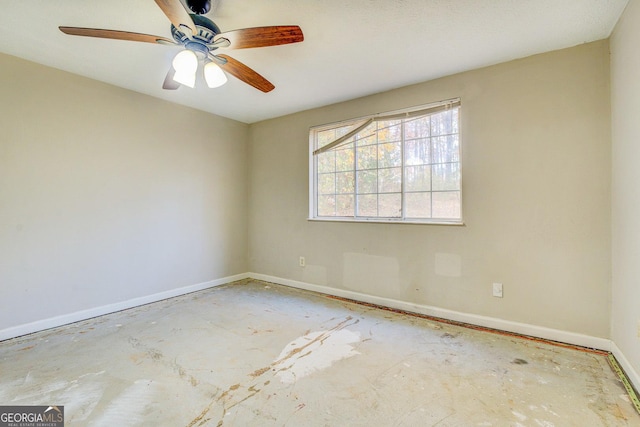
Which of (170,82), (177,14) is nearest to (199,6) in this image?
(177,14)

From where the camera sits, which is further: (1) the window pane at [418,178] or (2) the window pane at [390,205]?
(2) the window pane at [390,205]

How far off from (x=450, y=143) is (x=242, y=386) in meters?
2.70

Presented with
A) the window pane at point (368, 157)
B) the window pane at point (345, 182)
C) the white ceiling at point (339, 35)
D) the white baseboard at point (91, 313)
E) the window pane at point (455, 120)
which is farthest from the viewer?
the window pane at point (345, 182)

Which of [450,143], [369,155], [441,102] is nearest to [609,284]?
[450,143]

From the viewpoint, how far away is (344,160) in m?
3.64

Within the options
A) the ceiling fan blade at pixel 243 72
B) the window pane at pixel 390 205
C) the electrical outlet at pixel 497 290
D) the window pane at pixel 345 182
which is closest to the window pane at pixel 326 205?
the window pane at pixel 345 182

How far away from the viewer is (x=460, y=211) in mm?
2785

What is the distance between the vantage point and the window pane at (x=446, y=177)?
2.82 meters

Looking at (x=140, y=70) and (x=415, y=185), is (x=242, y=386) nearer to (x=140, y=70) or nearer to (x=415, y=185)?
(x=415, y=185)

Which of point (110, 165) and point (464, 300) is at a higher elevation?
point (110, 165)

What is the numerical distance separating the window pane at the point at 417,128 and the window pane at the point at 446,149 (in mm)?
152

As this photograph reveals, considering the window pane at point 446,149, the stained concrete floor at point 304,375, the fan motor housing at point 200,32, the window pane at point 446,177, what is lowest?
the stained concrete floor at point 304,375

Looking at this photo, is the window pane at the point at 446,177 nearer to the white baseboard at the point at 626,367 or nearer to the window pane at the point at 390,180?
the window pane at the point at 390,180

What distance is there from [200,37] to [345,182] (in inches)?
86.8
